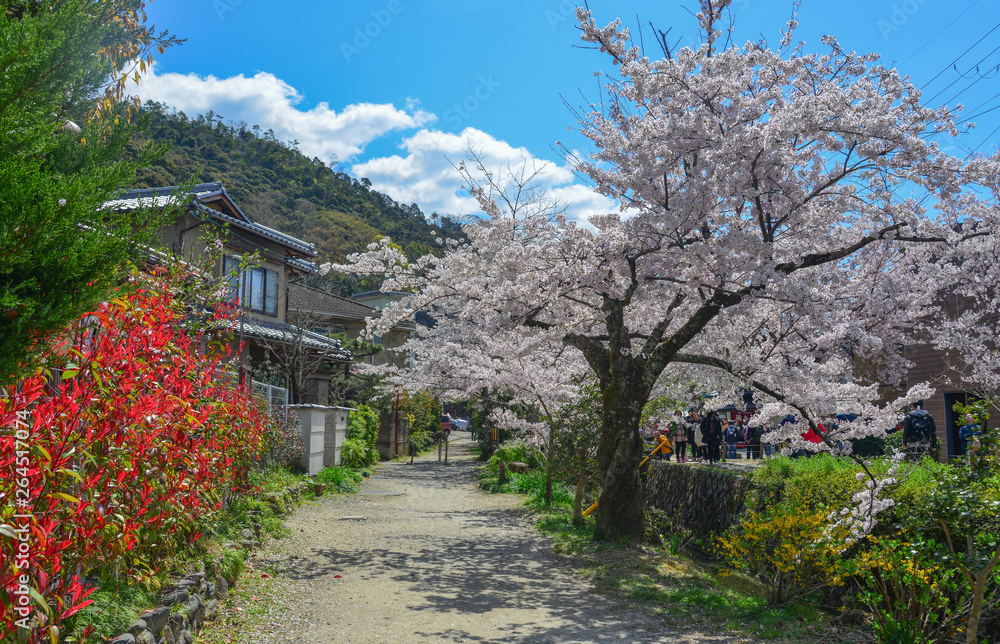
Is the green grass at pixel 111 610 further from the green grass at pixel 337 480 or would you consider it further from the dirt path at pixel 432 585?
the green grass at pixel 337 480

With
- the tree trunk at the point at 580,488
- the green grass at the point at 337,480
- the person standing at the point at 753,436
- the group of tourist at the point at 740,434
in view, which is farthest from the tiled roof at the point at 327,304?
the tree trunk at the point at 580,488

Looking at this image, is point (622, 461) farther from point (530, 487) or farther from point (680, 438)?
point (680, 438)

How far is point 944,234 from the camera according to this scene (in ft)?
27.7

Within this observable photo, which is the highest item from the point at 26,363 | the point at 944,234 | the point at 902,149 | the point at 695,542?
the point at 902,149

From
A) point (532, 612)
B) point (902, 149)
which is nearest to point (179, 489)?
point (532, 612)

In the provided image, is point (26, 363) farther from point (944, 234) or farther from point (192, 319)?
point (944, 234)

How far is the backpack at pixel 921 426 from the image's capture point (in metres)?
11.7

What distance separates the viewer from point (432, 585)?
7344mm

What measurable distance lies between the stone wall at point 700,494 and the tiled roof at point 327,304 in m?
18.8

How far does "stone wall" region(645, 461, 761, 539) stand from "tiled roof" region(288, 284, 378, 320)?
1885cm

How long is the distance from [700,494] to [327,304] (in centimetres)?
2446

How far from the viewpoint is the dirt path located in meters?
5.66

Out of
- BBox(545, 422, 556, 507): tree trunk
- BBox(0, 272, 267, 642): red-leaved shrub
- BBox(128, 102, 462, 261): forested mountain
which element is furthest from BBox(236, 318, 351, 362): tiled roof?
BBox(128, 102, 462, 261): forested mountain

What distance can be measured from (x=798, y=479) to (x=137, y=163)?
7686mm
